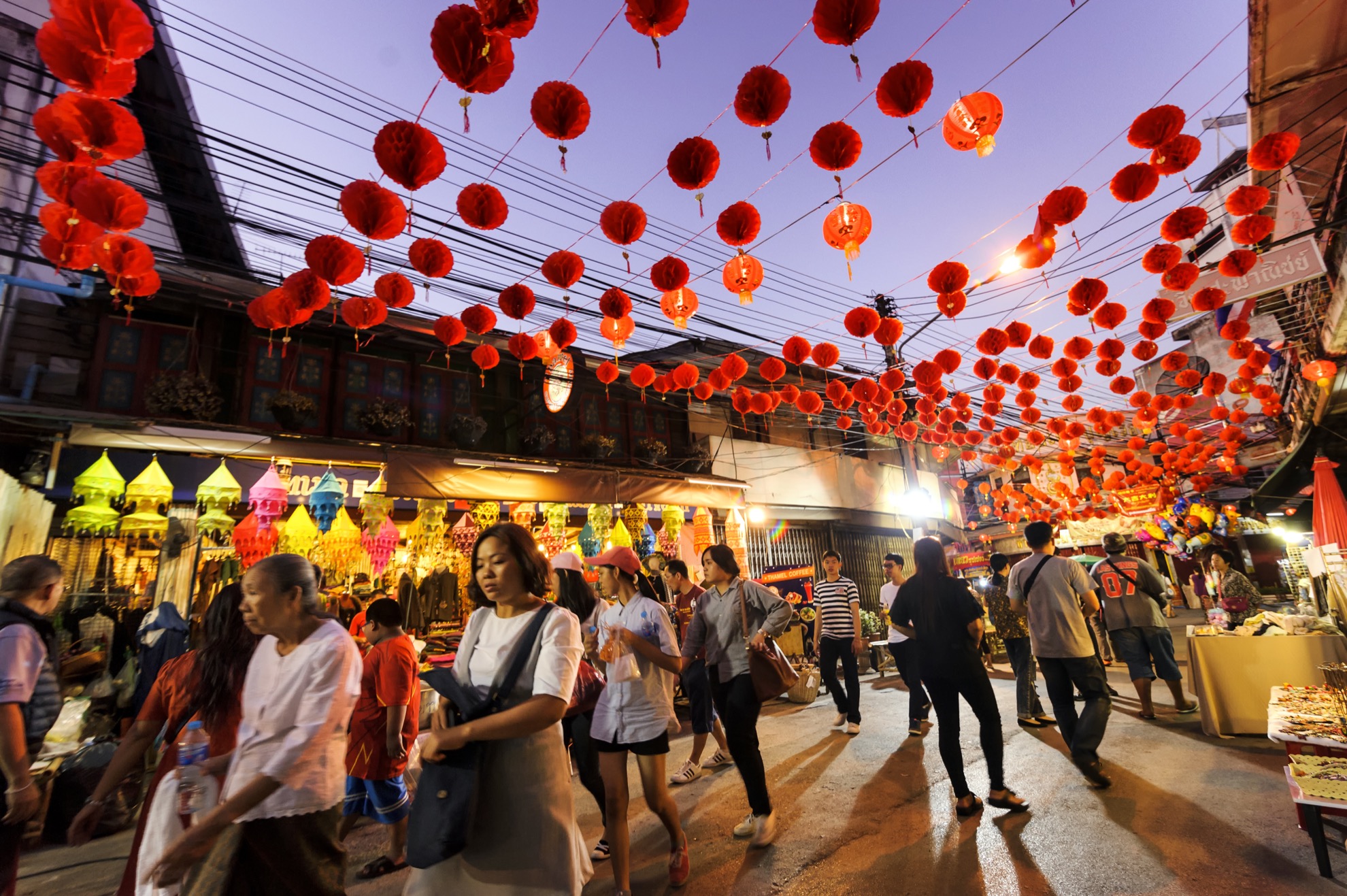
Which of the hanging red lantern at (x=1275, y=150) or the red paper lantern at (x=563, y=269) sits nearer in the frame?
the hanging red lantern at (x=1275, y=150)

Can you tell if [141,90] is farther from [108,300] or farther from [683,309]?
[683,309]

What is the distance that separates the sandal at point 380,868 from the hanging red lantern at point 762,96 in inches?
247

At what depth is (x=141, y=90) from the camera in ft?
31.2

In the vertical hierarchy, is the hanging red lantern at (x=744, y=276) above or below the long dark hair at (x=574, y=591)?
above

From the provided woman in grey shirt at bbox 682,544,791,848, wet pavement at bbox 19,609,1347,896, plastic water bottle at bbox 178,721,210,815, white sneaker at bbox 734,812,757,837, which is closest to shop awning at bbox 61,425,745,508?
wet pavement at bbox 19,609,1347,896

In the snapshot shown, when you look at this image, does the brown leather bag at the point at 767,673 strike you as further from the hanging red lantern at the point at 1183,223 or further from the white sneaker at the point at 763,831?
the hanging red lantern at the point at 1183,223

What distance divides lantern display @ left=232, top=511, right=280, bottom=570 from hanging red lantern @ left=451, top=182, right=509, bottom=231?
198 inches

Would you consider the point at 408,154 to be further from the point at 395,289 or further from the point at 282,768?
the point at 282,768

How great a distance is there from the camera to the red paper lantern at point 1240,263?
712cm

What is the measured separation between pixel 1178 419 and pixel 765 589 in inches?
931

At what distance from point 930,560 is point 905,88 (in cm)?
381

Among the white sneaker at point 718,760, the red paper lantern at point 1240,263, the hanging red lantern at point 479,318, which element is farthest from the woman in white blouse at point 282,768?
the red paper lantern at point 1240,263

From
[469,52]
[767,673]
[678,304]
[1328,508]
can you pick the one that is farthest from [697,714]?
[1328,508]

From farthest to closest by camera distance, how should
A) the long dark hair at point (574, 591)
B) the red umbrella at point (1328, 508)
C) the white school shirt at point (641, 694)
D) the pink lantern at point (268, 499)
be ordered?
the red umbrella at point (1328, 508)
the pink lantern at point (268, 499)
the long dark hair at point (574, 591)
the white school shirt at point (641, 694)
